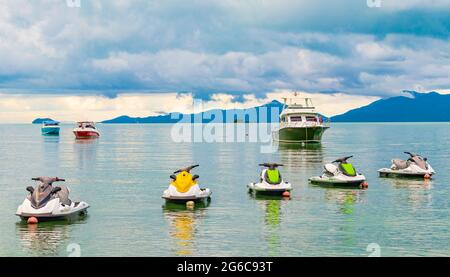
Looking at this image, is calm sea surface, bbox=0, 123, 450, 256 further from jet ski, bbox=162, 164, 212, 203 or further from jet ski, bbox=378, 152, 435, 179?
jet ski, bbox=378, 152, 435, 179

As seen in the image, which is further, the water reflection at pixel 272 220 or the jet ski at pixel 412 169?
the jet ski at pixel 412 169

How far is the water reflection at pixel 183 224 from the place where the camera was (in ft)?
88.2

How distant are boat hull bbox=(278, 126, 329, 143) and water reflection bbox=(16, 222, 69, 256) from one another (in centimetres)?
8508

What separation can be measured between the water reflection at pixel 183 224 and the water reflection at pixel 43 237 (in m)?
5.32

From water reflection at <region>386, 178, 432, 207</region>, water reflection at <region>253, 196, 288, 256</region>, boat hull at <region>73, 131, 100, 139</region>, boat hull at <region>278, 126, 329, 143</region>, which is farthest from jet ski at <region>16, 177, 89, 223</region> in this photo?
boat hull at <region>73, 131, 100, 139</region>

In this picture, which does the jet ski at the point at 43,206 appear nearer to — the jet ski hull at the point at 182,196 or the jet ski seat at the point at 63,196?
the jet ski seat at the point at 63,196

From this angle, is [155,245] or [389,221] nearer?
[155,245]

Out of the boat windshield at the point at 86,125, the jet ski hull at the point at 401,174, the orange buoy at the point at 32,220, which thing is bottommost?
the orange buoy at the point at 32,220

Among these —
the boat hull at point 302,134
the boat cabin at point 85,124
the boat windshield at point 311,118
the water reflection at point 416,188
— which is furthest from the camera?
the boat cabin at point 85,124

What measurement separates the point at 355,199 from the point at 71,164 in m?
46.6

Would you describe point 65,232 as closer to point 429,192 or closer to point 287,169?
point 429,192

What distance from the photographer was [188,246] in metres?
27.0

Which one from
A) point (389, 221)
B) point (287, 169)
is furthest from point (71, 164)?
point (389, 221)

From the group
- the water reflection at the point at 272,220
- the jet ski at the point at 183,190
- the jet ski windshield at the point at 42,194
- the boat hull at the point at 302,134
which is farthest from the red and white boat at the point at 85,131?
the jet ski windshield at the point at 42,194
